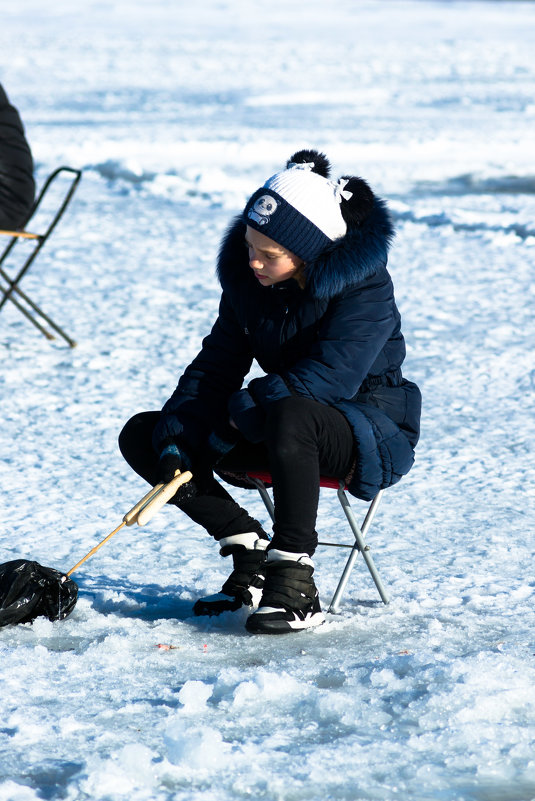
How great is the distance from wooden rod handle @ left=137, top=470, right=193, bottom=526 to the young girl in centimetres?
4

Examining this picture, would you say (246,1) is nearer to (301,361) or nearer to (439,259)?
(439,259)

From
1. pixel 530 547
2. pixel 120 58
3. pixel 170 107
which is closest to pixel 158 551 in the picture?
pixel 530 547

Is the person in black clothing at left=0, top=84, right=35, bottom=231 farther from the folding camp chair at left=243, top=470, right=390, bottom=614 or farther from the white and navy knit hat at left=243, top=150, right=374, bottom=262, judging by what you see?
the folding camp chair at left=243, top=470, right=390, bottom=614

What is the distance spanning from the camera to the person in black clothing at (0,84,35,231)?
187 inches

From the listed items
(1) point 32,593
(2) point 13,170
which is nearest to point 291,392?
(1) point 32,593

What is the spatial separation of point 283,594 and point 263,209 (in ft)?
2.97

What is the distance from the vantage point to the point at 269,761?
1973 mm

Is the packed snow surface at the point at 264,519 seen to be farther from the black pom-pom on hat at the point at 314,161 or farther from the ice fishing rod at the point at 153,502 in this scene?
the black pom-pom on hat at the point at 314,161

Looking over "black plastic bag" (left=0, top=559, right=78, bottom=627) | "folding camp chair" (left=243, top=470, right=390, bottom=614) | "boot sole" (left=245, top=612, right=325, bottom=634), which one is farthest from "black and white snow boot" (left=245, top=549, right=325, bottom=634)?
"black plastic bag" (left=0, top=559, right=78, bottom=627)

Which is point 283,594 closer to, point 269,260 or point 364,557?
point 364,557

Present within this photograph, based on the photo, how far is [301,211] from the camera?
255cm

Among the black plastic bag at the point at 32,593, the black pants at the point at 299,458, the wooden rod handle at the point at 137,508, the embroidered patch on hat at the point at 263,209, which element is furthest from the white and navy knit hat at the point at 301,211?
the black plastic bag at the point at 32,593

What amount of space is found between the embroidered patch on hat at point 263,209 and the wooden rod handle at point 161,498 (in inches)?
24.8

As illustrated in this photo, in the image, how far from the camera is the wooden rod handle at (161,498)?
8.14ft
